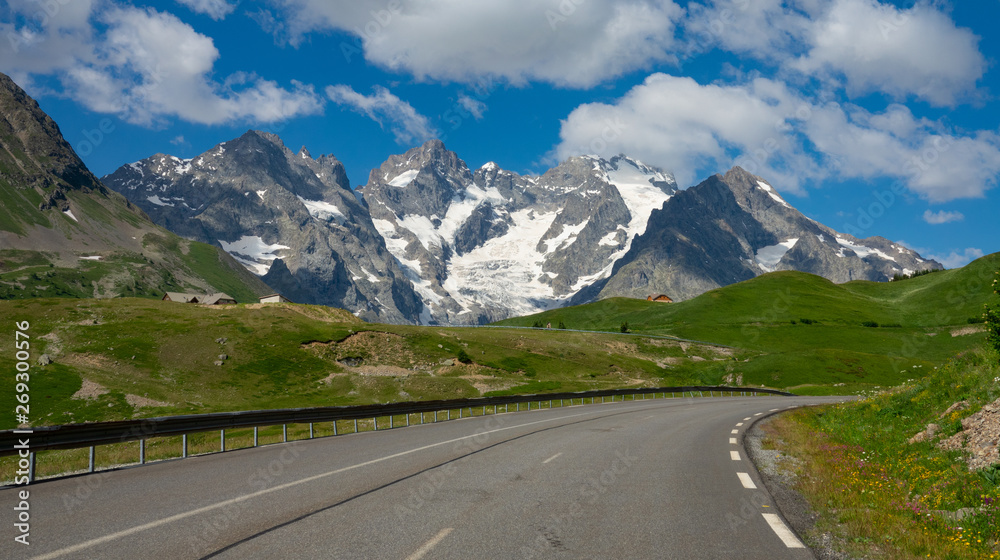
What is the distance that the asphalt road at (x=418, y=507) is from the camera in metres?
7.20

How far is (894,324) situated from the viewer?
146500 millimetres

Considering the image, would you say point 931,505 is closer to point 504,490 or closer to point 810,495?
point 810,495

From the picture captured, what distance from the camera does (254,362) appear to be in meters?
61.3

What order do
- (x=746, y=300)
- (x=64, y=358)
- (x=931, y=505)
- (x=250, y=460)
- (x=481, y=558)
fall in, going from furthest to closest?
1. (x=746, y=300)
2. (x=64, y=358)
3. (x=250, y=460)
4. (x=931, y=505)
5. (x=481, y=558)

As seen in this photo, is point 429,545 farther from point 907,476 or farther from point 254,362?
point 254,362

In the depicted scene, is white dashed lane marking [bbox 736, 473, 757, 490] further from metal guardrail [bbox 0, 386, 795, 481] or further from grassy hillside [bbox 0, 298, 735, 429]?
grassy hillside [bbox 0, 298, 735, 429]

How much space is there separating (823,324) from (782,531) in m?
154

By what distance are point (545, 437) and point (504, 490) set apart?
964cm

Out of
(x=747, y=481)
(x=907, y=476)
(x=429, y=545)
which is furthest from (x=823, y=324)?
(x=429, y=545)

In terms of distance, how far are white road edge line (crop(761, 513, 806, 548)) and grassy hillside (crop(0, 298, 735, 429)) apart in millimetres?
42077

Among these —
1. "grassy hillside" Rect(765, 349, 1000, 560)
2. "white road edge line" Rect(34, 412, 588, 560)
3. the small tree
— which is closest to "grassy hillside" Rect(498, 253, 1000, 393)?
"grassy hillside" Rect(765, 349, 1000, 560)

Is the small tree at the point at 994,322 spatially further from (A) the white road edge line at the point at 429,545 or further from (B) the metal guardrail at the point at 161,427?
(B) the metal guardrail at the point at 161,427

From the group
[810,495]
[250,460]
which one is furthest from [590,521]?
[250,460]

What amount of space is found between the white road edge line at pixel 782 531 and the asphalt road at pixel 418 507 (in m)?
0.03
